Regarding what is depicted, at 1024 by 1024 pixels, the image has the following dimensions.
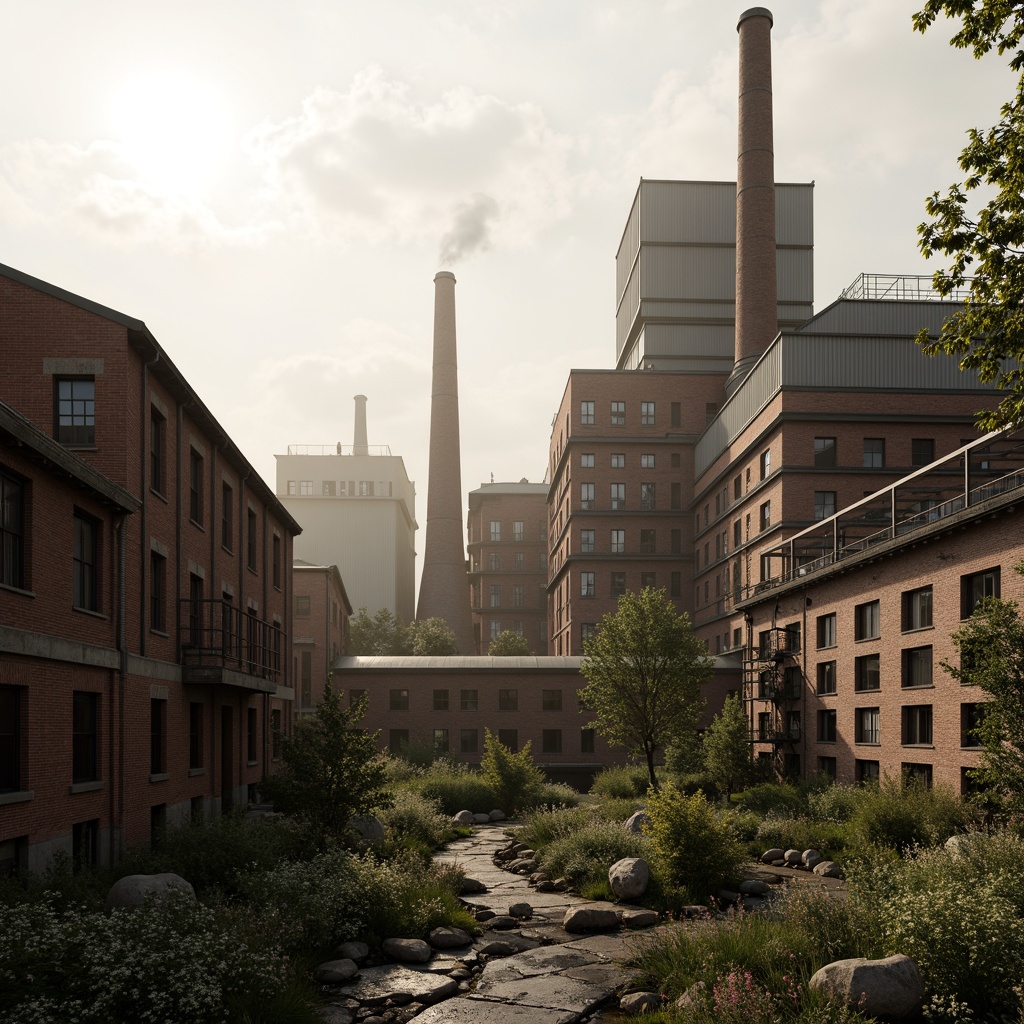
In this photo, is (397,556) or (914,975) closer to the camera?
(914,975)

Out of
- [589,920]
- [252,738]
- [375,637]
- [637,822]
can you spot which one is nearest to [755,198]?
[252,738]

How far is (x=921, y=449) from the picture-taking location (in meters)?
46.4

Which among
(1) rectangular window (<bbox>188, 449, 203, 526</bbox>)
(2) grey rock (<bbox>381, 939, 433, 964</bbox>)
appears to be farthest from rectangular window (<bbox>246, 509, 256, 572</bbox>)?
(2) grey rock (<bbox>381, 939, 433, 964</bbox>)

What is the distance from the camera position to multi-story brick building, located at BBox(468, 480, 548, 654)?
10325cm

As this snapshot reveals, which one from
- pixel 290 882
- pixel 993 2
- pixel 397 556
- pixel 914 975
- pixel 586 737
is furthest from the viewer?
pixel 397 556

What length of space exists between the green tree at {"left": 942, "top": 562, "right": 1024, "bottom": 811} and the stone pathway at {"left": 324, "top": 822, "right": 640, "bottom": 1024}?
7.82 metres

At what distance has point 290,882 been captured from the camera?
16812mm

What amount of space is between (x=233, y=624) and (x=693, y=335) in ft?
164

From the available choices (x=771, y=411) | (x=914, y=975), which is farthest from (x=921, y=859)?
(x=771, y=411)

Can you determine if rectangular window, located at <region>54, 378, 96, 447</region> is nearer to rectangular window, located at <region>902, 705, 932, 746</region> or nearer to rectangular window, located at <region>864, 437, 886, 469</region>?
rectangular window, located at <region>902, 705, 932, 746</region>

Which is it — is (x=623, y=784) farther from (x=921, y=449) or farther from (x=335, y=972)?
(x=335, y=972)

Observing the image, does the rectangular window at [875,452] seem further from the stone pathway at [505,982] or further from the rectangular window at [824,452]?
the stone pathway at [505,982]

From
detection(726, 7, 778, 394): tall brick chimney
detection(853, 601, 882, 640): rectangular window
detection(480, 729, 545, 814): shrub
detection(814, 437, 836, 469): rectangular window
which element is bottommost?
detection(480, 729, 545, 814): shrub

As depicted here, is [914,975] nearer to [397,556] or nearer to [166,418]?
[166,418]
